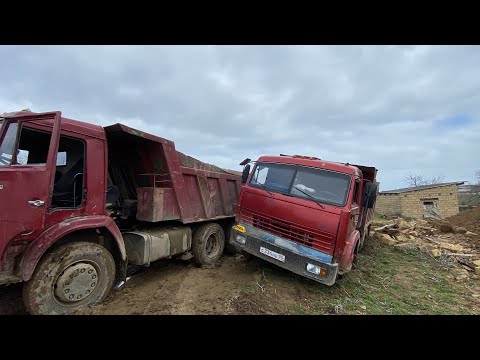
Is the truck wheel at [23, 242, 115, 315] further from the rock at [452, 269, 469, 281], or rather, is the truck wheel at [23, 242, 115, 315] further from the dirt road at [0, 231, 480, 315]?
→ the rock at [452, 269, 469, 281]

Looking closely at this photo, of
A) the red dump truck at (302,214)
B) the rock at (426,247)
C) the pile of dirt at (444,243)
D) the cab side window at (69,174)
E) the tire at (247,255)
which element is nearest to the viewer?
the cab side window at (69,174)

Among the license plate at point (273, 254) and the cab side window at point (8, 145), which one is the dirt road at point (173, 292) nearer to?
the license plate at point (273, 254)

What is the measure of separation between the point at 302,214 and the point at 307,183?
61 cm

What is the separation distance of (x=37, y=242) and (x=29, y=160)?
993 millimetres

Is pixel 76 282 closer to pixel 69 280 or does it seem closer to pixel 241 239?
pixel 69 280

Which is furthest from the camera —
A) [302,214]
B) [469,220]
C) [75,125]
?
[469,220]

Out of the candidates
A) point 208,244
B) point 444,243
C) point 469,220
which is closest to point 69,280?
point 208,244

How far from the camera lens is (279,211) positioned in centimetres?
488

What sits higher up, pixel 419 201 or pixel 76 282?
pixel 419 201

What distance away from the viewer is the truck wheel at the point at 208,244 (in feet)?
18.7

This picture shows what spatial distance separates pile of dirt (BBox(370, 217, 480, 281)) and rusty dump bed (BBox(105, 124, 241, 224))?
5921 mm

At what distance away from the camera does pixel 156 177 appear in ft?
16.4

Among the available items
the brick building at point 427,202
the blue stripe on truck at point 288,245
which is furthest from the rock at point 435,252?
the brick building at point 427,202

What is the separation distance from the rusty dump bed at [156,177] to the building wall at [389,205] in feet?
64.0
